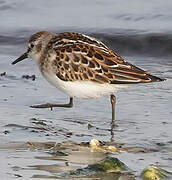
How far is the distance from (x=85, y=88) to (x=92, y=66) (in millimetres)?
198

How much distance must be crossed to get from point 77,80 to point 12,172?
1630 mm

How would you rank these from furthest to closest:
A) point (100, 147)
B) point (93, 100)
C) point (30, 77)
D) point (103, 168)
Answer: point (30, 77)
point (93, 100)
point (100, 147)
point (103, 168)

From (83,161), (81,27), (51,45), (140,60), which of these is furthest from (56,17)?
(83,161)

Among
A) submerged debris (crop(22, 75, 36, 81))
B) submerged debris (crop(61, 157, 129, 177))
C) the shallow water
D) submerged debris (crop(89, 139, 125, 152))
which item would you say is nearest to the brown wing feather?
the shallow water

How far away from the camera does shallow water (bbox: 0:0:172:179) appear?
18.5 ft

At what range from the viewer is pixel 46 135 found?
19.3ft

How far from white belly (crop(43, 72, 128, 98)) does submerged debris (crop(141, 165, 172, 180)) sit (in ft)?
4.95

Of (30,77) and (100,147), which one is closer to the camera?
(100,147)

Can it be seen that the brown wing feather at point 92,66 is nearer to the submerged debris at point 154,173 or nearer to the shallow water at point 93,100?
the shallow water at point 93,100

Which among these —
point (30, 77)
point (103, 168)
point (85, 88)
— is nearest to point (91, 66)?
point (85, 88)

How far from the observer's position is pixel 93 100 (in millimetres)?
7113

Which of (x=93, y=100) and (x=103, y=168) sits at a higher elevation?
(x=93, y=100)

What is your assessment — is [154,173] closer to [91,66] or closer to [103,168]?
[103,168]

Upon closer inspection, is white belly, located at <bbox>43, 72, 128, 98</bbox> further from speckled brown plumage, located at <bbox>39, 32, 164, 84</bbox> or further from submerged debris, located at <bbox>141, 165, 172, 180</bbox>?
submerged debris, located at <bbox>141, 165, 172, 180</bbox>
